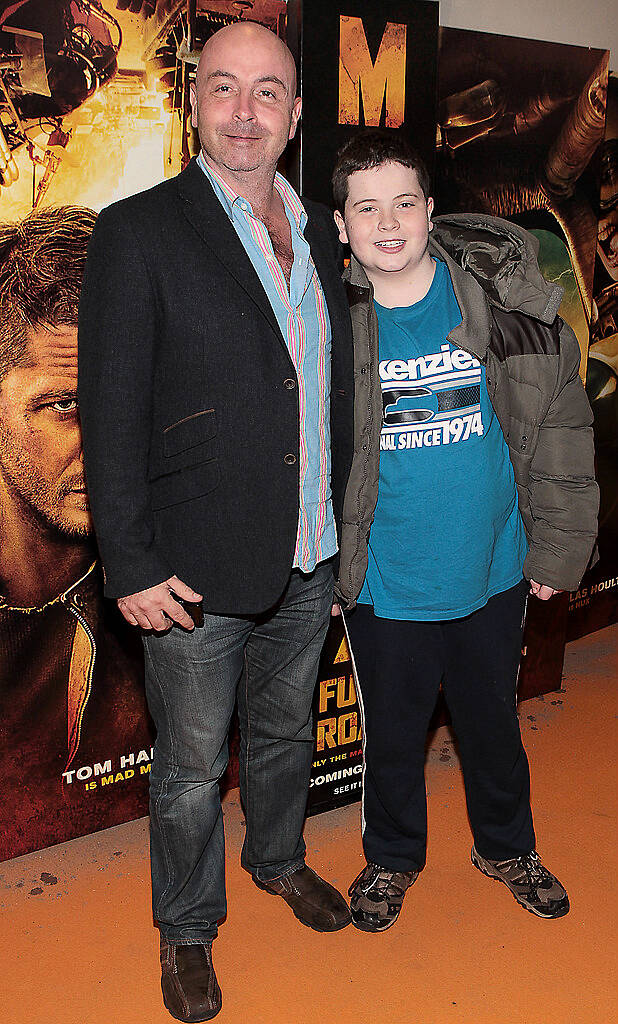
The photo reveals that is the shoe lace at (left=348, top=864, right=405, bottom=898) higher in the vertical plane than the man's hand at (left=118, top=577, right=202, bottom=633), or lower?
lower

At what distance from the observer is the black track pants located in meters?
2.04

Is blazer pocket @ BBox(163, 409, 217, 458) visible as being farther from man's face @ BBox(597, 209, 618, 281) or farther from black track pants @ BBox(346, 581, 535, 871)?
man's face @ BBox(597, 209, 618, 281)

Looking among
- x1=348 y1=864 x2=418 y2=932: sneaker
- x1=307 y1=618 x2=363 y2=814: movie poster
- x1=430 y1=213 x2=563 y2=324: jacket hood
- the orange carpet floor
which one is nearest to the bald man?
the orange carpet floor

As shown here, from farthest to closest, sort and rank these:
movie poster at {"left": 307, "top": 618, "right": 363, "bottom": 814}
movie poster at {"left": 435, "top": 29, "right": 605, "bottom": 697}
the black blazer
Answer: movie poster at {"left": 435, "top": 29, "right": 605, "bottom": 697} < movie poster at {"left": 307, "top": 618, "right": 363, "bottom": 814} < the black blazer

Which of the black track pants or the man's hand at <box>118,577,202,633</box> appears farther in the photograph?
the black track pants

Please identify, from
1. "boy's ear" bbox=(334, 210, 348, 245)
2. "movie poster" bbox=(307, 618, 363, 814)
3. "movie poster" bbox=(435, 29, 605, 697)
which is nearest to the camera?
"boy's ear" bbox=(334, 210, 348, 245)

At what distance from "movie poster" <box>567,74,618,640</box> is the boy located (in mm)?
1583

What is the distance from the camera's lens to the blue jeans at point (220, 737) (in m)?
1.83

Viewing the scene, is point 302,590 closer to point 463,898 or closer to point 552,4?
point 463,898

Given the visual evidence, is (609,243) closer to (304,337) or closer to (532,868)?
(304,337)

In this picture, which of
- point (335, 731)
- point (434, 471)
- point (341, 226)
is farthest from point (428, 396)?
point (335, 731)

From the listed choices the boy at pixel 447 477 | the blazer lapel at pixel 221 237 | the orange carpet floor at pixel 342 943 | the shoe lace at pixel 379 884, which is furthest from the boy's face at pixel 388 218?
the orange carpet floor at pixel 342 943

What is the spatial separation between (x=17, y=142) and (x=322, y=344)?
82 centimetres

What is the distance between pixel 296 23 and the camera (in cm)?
220
